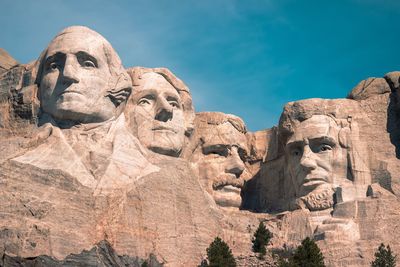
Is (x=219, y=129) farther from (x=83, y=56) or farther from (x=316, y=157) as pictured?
(x=83, y=56)

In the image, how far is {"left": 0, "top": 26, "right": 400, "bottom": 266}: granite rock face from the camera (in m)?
33.7

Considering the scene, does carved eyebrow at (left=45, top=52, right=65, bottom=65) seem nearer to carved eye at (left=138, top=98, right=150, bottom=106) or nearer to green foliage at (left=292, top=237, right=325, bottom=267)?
carved eye at (left=138, top=98, right=150, bottom=106)

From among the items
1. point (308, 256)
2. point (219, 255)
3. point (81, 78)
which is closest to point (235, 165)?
point (81, 78)

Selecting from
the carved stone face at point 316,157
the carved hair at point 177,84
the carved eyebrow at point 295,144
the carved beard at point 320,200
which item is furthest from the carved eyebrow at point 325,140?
the carved hair at point 177,84

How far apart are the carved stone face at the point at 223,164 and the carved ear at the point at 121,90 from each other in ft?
11.3

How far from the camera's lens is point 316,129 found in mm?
38344

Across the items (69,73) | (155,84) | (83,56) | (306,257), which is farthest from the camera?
(155,84)

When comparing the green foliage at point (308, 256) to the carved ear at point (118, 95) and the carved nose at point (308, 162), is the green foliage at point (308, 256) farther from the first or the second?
the carved ear at point (118, 95)

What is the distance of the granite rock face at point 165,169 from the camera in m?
33.7

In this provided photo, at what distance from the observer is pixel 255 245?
3581 cm

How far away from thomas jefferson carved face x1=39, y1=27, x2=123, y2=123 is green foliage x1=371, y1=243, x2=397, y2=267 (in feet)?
20.8

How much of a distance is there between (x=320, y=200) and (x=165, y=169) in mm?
4129

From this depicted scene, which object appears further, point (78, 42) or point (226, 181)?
point (226, 181)

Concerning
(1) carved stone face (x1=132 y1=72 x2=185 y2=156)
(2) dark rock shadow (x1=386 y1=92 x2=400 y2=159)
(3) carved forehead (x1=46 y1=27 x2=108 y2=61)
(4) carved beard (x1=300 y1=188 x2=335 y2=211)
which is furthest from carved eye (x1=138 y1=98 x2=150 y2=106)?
(2) dark rock shadow (x1=386 y1=92 x2=400 y2=159)
